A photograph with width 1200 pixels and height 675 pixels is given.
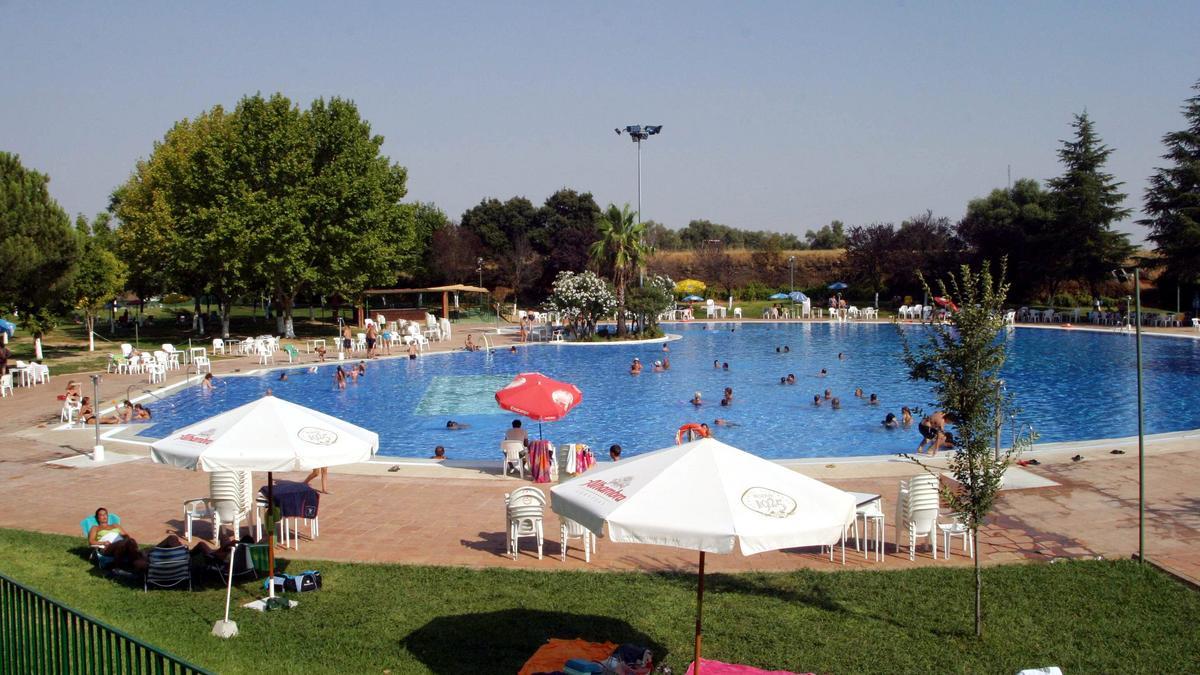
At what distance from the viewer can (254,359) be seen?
109ft

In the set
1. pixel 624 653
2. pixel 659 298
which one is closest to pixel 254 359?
pixel 659 298

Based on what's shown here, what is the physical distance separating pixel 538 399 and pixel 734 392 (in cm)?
1342

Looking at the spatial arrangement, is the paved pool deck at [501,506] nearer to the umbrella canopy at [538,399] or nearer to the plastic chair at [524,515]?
the plastic chair at [524,515]

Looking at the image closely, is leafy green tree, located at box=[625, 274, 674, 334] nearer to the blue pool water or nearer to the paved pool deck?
the blue pool water

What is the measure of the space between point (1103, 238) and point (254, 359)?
44.3 m

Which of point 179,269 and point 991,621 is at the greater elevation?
point 179,269

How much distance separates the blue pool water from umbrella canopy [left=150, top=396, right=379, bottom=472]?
10.1 metres

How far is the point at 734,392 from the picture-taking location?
2545cm

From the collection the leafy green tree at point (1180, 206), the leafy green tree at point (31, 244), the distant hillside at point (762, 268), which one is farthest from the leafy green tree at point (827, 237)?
the leafy green tree at point (31, 244)

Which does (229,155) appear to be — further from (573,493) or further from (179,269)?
(573,493)

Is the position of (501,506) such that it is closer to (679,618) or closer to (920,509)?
(679,618)

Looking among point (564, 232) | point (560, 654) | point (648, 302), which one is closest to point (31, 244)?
point (648, 302)

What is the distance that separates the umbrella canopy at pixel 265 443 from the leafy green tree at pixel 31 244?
24200 millimetres

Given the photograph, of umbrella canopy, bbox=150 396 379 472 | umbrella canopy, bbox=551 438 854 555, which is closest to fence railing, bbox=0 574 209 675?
umbrella canopy, bbox=150 396 379 472
